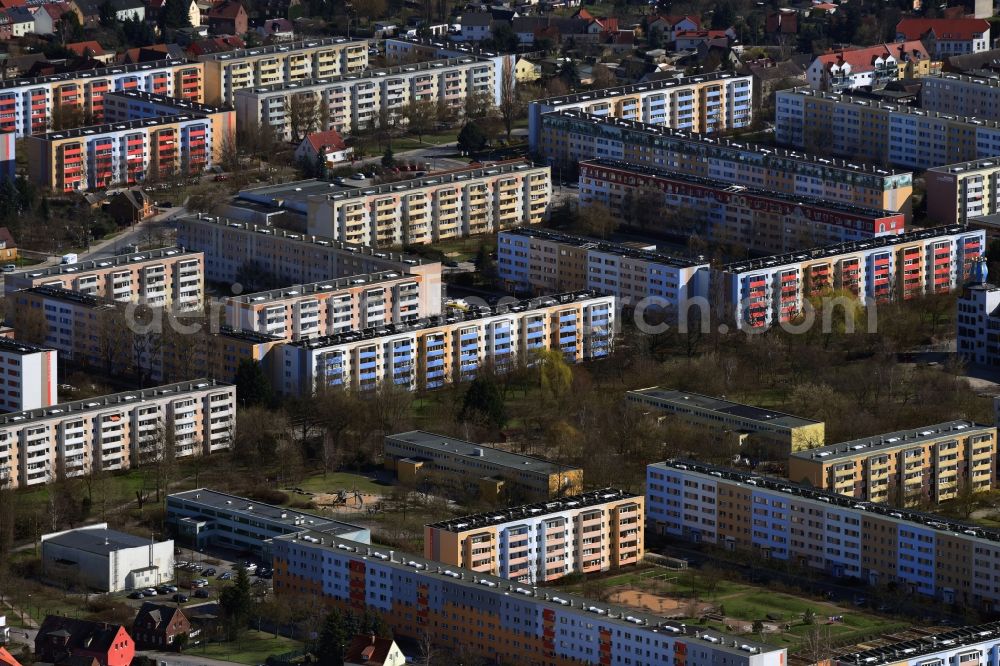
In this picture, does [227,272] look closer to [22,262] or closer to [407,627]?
[22,262]

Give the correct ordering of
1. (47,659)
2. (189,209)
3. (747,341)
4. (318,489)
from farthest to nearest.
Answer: (189,209) → (747,341) → (318,489) → (47,659)

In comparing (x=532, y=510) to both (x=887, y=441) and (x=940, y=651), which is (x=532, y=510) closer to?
(x=887, y=441)

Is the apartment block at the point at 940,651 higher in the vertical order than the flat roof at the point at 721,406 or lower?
higher

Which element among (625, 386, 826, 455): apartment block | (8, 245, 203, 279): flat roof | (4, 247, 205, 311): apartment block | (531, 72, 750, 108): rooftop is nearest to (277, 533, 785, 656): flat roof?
(625, 386, 826, 455): apartment block

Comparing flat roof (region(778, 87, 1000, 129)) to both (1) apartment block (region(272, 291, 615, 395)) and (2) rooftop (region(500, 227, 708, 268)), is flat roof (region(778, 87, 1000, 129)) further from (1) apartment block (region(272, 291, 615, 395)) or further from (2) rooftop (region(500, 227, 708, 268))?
(1) apartment block (region(272, 291, 615, 395))

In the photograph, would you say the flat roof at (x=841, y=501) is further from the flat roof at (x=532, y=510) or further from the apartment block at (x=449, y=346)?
the apartment block at (x=449, y=346)

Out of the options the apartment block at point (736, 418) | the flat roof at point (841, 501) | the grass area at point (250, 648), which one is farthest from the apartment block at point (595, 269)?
the grass area at point (250, 648)

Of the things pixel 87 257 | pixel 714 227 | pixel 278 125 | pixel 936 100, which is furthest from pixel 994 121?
pixel 87 257
